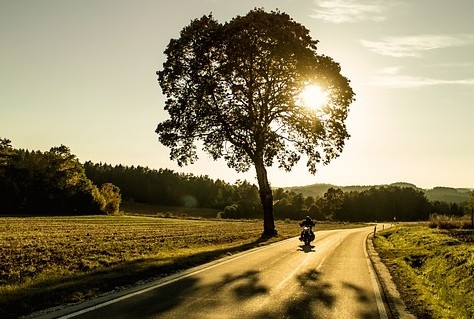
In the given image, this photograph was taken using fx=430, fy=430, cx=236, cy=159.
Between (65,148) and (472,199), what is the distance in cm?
8480

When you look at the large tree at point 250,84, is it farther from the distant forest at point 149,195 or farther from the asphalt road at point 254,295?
the distant forest at point 149,195

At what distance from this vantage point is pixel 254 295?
36.3 ft

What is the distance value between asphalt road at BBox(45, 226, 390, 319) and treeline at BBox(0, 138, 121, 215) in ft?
286

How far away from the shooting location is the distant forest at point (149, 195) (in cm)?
9575

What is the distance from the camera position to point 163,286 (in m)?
11.9

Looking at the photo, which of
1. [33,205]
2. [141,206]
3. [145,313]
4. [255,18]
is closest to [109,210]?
[33,205]

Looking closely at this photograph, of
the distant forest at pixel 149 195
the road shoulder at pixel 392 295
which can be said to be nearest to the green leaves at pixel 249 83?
the road shoulder at pixel 392 295

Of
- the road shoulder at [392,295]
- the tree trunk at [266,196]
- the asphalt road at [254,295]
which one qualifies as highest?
the tree trunk at [266,196]

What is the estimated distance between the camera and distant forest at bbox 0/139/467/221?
314ft

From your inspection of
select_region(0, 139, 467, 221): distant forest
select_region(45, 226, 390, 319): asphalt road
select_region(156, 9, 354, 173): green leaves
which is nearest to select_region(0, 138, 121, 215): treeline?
select_region(0, 139, 467, 221): distant forest

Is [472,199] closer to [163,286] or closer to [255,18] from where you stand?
[255,18]

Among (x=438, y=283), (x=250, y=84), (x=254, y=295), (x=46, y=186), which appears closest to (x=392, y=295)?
(x=438, y=283)

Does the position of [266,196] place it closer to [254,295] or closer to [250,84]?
[250,84]

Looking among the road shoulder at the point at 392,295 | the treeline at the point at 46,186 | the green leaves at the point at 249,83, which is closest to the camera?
the road shoulder at the point at 392,295
